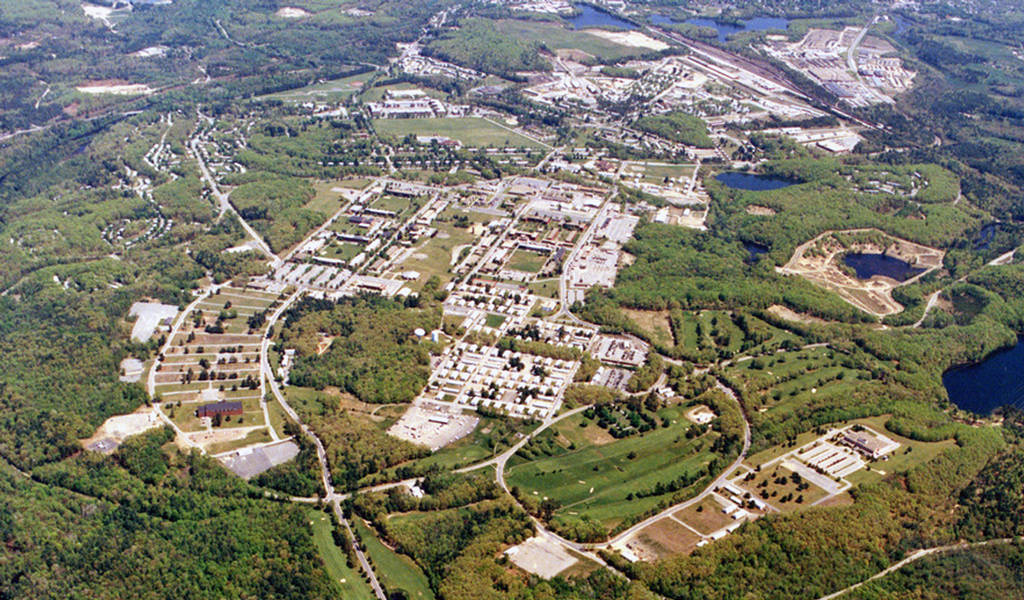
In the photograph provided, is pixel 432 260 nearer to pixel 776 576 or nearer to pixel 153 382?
pixel 153 382

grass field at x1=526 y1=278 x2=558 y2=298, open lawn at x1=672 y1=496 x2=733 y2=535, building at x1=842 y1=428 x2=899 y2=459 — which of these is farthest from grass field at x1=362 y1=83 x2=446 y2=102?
open lawn at x1=672 y1=496 x2=733 y2=535

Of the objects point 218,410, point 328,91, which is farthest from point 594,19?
point 218,410

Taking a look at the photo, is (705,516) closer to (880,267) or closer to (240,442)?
(240,442)

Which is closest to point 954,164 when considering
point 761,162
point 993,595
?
point 761,162

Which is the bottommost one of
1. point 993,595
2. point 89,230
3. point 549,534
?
point 89,230

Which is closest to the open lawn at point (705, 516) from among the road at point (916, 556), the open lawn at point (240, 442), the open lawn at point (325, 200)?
the road at point (916, 556)

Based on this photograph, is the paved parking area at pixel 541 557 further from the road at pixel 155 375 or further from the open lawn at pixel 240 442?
the road at pixel 155 375
